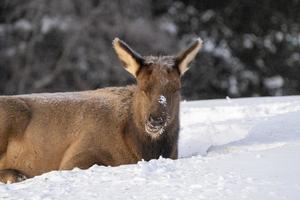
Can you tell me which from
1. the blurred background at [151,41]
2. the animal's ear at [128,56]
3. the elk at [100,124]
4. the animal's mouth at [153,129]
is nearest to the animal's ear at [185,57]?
the elk at [100,124]

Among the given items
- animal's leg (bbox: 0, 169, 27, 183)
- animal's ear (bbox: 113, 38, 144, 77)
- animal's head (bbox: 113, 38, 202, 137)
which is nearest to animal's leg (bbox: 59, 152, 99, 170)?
animal's leg (bbox: 0, 169, 27, 183)

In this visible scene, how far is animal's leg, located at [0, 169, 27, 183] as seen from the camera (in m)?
7.75

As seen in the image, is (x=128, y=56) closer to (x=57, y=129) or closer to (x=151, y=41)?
(x=57, y=129)

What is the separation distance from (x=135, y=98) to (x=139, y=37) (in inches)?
561

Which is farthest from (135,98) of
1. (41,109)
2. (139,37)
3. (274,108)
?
(139,37)

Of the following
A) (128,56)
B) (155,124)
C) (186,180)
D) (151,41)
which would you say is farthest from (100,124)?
(151,41)

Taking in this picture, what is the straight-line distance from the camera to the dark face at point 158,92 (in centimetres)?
745

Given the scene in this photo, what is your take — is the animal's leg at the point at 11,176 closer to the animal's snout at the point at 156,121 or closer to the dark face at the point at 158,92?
the dark face at the point at 158,92

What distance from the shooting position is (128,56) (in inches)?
311

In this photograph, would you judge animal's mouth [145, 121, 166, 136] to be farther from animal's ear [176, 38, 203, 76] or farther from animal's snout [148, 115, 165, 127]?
animal's ear [176, 38, 203, 76]

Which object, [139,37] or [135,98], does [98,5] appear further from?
[135,98]

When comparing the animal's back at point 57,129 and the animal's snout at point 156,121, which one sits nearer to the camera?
the animal's snout at point 156,121

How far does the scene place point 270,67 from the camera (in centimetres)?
2425

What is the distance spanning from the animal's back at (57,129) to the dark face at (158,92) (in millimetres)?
430
